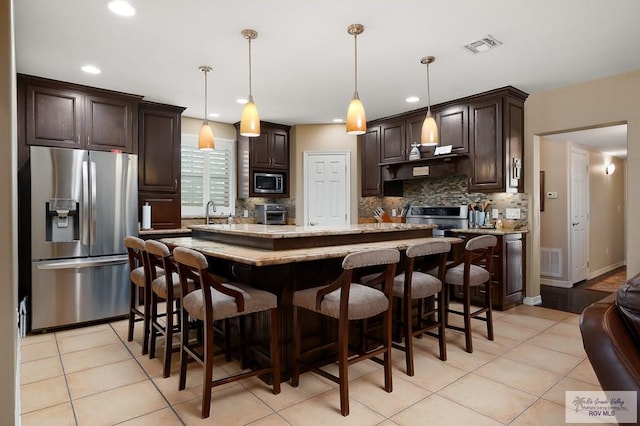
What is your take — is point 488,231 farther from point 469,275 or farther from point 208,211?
point 208,211

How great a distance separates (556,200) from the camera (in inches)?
231

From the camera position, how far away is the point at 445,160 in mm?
5090

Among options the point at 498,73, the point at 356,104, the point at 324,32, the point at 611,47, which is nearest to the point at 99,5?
the point at 324,32

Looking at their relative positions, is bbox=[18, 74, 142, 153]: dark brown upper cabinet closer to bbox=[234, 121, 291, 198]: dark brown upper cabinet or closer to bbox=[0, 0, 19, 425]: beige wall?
bbox=[234, 121, 291, 198]: dark brown upper cabinet

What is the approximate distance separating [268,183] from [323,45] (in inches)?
123

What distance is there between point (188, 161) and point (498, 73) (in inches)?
169

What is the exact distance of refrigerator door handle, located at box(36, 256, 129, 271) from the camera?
144 inches

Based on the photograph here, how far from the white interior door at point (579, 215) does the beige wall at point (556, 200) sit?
0.48 feet

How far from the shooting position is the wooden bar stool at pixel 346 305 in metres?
2.15

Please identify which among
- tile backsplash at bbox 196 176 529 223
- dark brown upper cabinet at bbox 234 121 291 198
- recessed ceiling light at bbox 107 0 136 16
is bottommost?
tile backsplash at bbox 196 176 529 223

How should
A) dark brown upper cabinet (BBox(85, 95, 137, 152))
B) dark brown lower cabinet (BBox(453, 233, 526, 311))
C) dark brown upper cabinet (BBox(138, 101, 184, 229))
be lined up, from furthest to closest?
dark brown upper cabinet (BBox(138, 101, 184, 229)) < dark brown lower cabinet (BBox(453, 233, 526, 311)) < dark brown upper cabinet (BBox(85, 95, 137, 152))

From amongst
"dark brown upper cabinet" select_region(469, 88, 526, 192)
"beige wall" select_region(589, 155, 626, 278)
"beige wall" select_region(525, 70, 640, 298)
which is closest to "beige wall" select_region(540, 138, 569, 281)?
"beige wall" select_region(589, 155, 626, 278)

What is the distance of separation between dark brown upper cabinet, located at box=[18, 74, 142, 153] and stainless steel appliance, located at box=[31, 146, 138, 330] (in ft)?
1.05

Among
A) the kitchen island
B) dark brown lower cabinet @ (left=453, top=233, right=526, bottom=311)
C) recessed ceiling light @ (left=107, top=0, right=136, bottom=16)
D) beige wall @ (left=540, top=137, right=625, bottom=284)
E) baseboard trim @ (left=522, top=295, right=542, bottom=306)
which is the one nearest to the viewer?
the kitchen island
